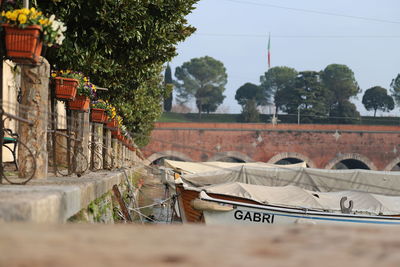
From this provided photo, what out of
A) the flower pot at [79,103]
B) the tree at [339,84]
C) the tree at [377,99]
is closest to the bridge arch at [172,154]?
A: the tree at [339,84]

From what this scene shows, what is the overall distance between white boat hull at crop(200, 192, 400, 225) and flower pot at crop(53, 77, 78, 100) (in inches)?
157

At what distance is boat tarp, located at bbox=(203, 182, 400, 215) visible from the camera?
11.7 metres

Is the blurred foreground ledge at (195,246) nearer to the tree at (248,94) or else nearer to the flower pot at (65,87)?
the flower pot at (65,87)

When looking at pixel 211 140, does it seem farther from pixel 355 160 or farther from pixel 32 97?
pixel 32 97

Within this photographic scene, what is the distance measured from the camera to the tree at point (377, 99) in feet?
276

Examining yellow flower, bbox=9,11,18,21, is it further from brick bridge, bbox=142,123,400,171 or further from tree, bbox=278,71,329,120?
tree, bbox=278,71,329,120

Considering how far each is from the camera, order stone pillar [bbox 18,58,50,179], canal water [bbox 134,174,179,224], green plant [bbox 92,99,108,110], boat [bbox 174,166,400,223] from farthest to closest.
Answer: canal water [bbox 134,174,179,224] → boat [bbox 174,166,400,223] → green plant [bbox 92,99,108,110] → stone pillar [bbox 18,58,50,179]

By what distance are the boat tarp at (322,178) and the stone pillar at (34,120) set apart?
24.8 ft

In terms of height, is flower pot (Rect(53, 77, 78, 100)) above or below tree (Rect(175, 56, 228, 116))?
below

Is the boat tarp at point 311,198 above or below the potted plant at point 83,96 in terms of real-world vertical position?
below

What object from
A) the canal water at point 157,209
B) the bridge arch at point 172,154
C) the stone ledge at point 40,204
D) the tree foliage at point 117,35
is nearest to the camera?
the stone ledge at point 40,204

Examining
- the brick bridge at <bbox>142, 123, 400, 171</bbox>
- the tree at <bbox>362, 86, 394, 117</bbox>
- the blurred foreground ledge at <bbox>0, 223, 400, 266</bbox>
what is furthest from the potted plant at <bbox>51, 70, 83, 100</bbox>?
the tree at <bbox>362, 86, 394, 117</bbox>

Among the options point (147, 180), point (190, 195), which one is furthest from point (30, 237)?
point (147, 180)

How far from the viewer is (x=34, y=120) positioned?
6531 millimetres
